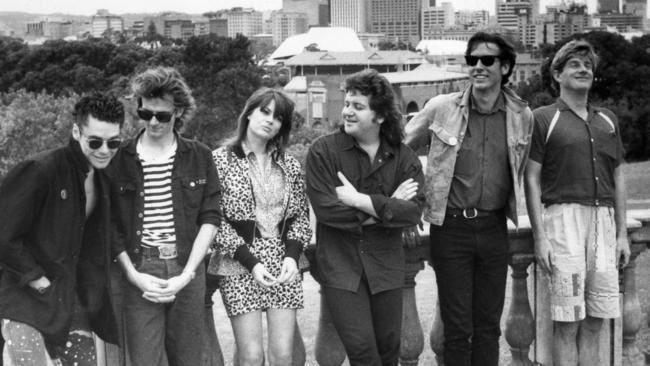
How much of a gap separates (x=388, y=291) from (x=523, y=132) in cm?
99

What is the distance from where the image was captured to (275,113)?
409 centimetres

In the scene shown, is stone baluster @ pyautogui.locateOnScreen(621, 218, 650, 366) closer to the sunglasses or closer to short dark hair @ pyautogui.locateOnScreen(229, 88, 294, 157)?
short dark hair @ pyautogui.locateOnScreen(229, 88, 294, 157)

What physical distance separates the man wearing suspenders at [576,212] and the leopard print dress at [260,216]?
3.71ft

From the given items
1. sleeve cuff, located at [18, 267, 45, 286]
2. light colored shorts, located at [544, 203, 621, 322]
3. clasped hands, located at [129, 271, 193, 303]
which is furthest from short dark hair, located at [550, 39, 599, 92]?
sleeve cuff, located at [18, 267, 45, 286]

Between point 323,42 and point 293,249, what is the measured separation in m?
122

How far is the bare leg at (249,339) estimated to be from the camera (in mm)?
3867

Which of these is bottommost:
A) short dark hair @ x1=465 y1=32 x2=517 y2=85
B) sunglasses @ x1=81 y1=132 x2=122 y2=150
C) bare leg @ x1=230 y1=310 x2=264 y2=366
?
bare leg @ x1=230 y1=310 x2=264 y2=366

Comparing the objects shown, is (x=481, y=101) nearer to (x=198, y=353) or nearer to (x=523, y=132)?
(x=523, y=132)

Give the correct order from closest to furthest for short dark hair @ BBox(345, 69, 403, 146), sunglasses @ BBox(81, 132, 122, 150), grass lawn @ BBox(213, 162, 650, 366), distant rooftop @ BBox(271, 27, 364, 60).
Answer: sunglasses @ BBox(81, 132, 122, 150), short dark hair @ BBox(345, 69, 403, 146), grass lawn @ BBox(213, 162, 650, 366), distant rooftop @ BBox(271, 27, 364, 60)

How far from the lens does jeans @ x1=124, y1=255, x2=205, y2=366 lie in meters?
3.78

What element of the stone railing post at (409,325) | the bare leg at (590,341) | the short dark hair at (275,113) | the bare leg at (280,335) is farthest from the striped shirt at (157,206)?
the bare leg at (590,341)

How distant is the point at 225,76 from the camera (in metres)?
47.5

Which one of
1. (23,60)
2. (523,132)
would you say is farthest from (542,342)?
(23,60)

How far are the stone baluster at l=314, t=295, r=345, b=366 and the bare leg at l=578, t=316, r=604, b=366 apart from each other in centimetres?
117
